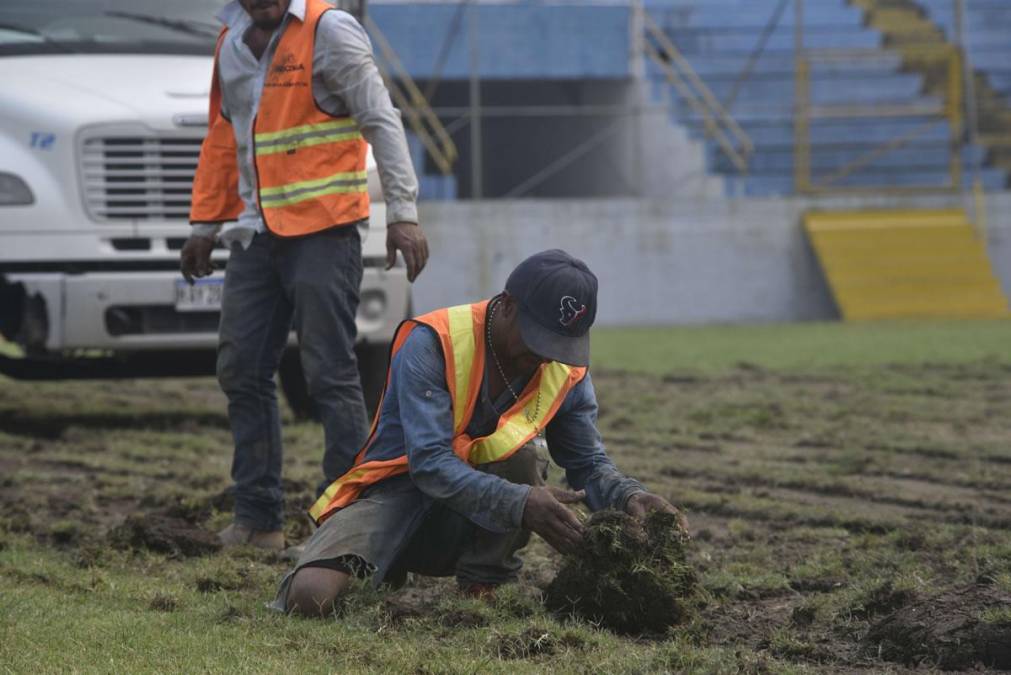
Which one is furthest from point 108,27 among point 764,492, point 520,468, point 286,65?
point 520,468

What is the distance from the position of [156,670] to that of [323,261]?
1.89m

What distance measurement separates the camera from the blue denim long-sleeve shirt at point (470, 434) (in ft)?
13.4

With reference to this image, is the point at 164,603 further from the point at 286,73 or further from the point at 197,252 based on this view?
the point at 286,73

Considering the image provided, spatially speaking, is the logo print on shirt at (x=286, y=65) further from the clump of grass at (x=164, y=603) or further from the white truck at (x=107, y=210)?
the white truck at (x=107, y=210)

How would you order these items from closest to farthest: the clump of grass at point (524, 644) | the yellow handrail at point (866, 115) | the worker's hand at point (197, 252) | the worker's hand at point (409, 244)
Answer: the clump of grass at point (524, 644)
the worker's hand at point (409, 244)
the worker's hand at point (197, 252)
the yellow handrail at point (866, 115)

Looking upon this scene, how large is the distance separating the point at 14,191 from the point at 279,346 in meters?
2.50

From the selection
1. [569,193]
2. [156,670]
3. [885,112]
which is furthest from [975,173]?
[156,670]

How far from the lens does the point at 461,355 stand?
422 cm

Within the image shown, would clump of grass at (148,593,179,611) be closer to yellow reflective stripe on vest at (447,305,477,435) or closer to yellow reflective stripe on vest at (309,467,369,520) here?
yellow reflective stripe on vest at (309,467,369,520)

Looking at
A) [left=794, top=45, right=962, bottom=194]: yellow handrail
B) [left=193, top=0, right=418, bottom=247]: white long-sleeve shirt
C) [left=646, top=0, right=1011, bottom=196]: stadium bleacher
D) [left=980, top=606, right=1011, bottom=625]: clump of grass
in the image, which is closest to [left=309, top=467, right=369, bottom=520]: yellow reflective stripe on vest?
[left=193, top=0, right=418, bottom=247]: white long-sleeve shirt

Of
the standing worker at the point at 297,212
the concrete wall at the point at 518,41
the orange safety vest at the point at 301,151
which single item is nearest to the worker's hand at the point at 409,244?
the standing worker at the point at 297,212

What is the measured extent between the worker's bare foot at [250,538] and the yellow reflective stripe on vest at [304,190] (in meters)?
1.07

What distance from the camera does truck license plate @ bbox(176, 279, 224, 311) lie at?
7461 millimetres

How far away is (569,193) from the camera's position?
21.9 metres
